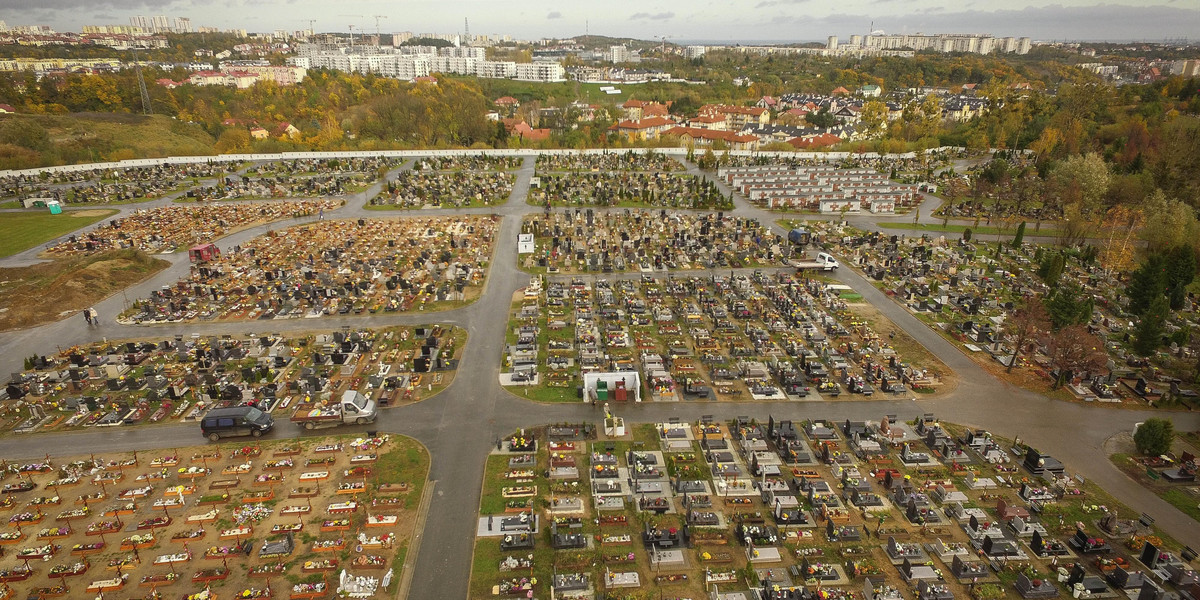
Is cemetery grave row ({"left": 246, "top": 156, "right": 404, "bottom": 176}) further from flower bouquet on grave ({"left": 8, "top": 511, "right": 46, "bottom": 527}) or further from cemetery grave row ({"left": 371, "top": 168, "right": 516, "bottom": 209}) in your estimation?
flower bouquet on grave ({"left": 8, "top": 511, "right": 46, "bottom": 527})

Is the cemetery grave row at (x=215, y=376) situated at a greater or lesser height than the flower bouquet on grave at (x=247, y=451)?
greater

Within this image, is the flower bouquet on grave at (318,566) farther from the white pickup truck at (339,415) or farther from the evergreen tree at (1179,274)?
the evergreen tree at (1179,274)

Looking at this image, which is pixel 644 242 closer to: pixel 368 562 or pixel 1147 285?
pixel 1147 285

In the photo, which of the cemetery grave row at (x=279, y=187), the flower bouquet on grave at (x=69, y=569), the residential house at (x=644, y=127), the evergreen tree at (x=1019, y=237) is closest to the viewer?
the flower bouquet on grave at (x=69, y=569)

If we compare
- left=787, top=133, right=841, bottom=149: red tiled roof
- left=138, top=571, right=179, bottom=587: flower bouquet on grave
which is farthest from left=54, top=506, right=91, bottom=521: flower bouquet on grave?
left=787, top=133, right=841, bottom=149: red tiled roof

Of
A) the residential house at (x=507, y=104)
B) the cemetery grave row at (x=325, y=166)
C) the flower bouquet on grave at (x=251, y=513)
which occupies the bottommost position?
the flower bouquet on grave at (x=251, y=513)

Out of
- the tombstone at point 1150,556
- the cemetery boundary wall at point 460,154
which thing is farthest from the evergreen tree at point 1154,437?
the cemetery boundary wall at point 460,154
